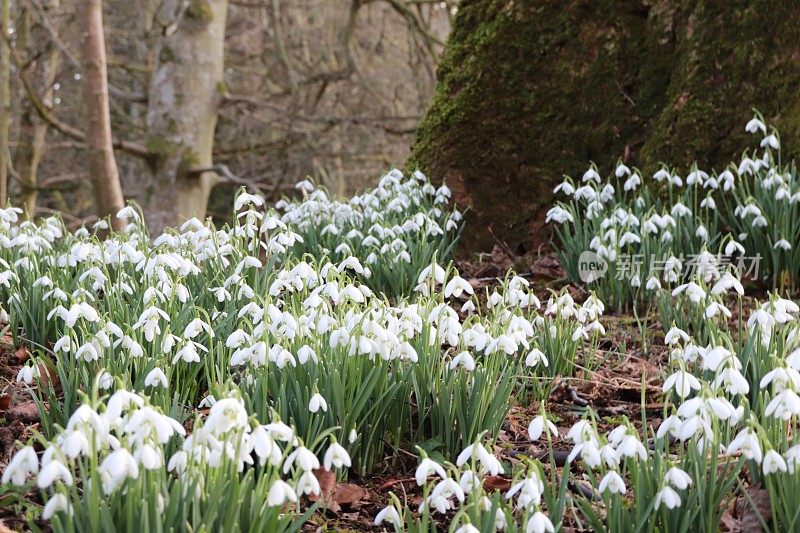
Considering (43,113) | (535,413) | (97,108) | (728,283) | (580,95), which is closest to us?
(728,283)

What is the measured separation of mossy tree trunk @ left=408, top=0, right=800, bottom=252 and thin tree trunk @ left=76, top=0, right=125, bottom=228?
219 centimetres

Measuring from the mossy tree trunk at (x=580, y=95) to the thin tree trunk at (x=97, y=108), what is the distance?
7.18 ft

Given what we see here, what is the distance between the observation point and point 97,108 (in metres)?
5.77

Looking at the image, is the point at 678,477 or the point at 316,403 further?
the point at 316,403

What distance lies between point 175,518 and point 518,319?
1.15 meters

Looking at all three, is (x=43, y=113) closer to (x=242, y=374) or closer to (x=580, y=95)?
(x=580, y=95)

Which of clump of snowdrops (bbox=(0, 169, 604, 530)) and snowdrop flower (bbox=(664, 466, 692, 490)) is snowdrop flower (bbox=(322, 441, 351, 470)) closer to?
clump of snowdrops (bbox=(0, 169, 604, 530))

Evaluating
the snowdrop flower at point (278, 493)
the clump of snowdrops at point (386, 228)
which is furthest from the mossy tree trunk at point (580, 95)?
the snowdrop flower at point (278, 493)

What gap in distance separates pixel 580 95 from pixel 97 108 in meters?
3.17

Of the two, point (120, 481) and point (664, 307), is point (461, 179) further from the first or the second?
point (120, 481)

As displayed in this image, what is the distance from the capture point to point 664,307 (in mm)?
3150

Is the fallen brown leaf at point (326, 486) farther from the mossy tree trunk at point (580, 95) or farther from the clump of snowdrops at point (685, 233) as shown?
the mossy tree trunk at point (580, 95)

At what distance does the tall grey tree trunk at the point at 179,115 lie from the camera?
7.83 metres

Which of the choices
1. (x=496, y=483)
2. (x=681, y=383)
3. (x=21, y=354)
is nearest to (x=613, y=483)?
(x=681, y=383)
